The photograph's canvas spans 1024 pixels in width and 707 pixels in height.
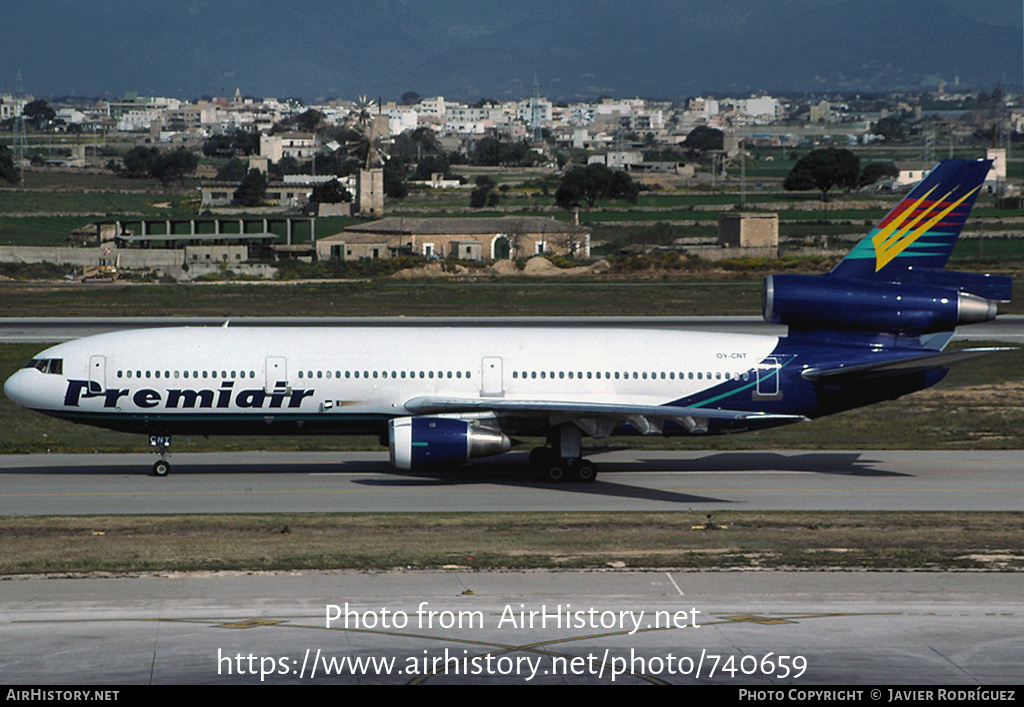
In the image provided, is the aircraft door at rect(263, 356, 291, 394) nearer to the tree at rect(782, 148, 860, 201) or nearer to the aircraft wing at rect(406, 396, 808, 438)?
the aircraft wing at rect(406, 396, 808, 438)

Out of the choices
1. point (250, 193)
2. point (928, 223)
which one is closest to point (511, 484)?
point (928, 223)

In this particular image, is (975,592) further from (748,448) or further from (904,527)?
(748,448)

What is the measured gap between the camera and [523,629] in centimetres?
2062

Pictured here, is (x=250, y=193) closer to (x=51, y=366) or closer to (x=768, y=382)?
(x=51, y=366)

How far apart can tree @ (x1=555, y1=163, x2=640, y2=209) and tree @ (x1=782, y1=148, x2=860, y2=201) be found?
25527mm

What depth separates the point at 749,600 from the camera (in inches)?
899

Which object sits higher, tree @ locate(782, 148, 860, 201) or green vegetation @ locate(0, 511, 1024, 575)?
tree @ locate(782, 148, 860, 201)

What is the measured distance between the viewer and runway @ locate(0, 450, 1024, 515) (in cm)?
3241

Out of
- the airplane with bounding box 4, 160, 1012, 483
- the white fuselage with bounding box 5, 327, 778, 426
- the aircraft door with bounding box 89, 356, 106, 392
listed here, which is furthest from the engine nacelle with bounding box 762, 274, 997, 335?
the aircraft door with bounding box 89, 356, 106, 392

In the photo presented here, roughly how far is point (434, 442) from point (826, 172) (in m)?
159

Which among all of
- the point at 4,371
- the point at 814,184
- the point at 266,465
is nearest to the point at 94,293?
the point at 4,371

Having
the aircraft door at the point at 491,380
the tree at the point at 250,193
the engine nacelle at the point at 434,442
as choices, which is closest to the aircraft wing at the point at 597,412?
the aircraft door at the point at 491,380

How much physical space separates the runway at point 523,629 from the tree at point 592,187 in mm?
149956
